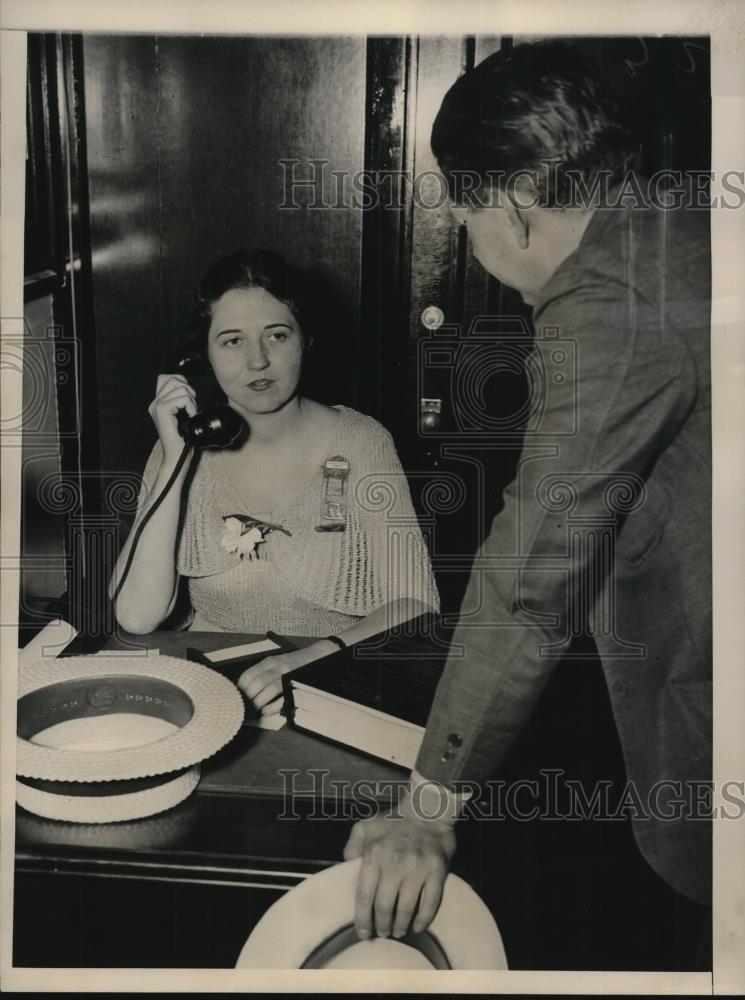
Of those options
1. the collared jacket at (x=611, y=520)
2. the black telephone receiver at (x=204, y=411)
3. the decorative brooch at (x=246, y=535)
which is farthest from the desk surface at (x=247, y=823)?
the black telephone receiver at (x=204, y=411)

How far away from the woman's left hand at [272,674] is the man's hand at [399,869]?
0.23 metres

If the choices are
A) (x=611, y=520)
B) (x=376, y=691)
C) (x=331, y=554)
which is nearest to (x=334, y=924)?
(x=376, y=691)

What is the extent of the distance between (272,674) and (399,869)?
0.35 meters

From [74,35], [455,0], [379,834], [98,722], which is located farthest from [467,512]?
[74,35]

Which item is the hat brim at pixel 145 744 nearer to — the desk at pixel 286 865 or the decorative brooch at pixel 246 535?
the desk at pixel 286 865

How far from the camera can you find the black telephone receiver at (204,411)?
1504 mm

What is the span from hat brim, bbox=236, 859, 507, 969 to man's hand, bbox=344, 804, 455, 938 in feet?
0.06

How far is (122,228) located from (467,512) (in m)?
0.70

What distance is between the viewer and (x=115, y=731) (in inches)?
58.1

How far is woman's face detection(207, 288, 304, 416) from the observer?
4.85 feet

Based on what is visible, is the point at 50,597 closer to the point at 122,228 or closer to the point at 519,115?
the point at 122,228

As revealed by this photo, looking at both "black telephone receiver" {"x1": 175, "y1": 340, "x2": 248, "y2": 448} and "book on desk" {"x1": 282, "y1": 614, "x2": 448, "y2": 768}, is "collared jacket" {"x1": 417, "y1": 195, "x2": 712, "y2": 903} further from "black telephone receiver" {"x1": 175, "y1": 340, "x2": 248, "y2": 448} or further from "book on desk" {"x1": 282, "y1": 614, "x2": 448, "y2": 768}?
"black telephone receiver" {"x1": 175, "y1": 340, "x2": 248, "y2": 448}

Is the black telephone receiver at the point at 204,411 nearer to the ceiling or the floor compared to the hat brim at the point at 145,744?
nearer to the ceiling

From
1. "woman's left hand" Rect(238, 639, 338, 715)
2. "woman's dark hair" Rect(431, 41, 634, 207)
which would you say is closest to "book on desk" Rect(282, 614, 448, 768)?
"woman's left hand" Rect(238, 639, 338, 715)
